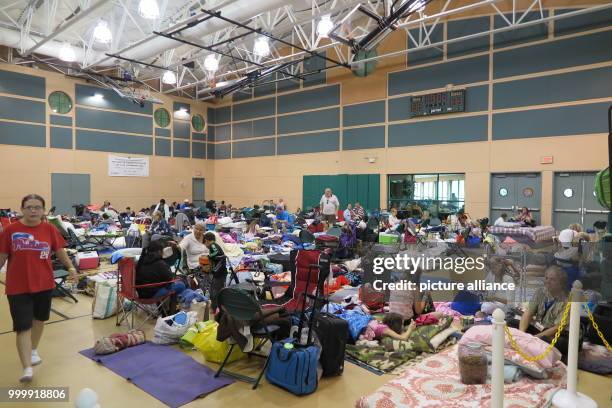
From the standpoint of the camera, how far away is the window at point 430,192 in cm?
1484

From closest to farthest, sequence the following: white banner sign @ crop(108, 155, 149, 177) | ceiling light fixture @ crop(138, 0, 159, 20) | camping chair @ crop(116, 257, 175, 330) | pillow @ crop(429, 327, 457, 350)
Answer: pillow @ crop(429, 327, 457, 350), camping chair @ crop(116, 257, 175, 330), ceiling light fixture @ crop(138, 0, 159, 20), white banner sign @ crop(108, 155, 149, 177)

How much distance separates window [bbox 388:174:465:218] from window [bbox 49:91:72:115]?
44.6 feet

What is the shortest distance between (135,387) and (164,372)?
309mm

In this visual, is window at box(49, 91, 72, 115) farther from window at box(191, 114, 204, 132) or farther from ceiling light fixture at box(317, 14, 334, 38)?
ceiling light fixture at box(317, 14, 334, 38)

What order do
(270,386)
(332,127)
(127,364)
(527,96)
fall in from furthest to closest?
(332,127) → (527,96) → (127,364) → (270,386)

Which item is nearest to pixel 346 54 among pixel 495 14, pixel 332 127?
pixel 332 127

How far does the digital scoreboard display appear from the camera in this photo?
14.5m

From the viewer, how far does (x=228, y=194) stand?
2256cm

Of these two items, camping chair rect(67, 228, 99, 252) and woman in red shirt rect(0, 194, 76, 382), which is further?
camping chair rect(67, 228, 99, 252)

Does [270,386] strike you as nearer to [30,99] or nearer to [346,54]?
[346,54]

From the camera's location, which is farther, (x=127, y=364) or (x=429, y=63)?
(x=429, y=63)

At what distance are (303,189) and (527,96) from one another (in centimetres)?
949

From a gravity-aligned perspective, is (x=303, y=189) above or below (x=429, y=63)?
below

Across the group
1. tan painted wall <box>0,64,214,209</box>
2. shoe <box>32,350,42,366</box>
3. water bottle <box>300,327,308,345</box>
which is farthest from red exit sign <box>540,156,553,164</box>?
tan painted wall <box>0,64,214,209</box>
